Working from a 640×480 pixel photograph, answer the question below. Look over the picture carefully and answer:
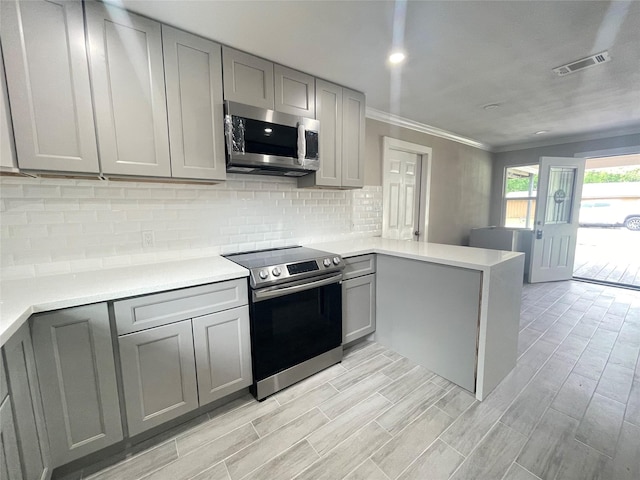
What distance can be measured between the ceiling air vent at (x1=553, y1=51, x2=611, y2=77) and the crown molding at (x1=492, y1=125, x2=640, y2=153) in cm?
295

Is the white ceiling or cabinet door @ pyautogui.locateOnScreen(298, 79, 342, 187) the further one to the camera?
cabinet door @ pyautogui.locateOnScreen(298, 79, 342, 187)

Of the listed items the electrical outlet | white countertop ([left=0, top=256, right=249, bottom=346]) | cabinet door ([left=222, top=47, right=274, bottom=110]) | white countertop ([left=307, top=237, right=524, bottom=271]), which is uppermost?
cabinet door ([left=222, top=47, right=274, bottom=110])

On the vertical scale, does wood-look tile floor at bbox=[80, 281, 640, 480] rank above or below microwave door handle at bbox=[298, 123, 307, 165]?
below

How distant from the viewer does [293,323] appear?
76.1 inches

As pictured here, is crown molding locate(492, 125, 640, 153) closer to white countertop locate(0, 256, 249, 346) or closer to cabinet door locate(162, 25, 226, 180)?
cabinet door locate(162, 25, 226, 180)

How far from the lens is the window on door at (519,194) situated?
5.16 meters

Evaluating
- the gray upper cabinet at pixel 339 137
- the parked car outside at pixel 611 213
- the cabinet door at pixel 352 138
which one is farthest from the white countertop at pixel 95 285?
the parked car outside at pixel 611 213

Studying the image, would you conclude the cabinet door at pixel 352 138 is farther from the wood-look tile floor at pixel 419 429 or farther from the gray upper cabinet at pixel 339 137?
the wood-look tile floor at pixel 419 429

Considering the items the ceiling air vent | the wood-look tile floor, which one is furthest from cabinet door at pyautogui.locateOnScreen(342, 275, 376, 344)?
the ceiling air vent

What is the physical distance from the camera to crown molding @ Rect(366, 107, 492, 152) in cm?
316

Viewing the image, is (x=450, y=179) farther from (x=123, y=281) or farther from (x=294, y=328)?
(x=123, y=281)

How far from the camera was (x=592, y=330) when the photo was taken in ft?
9.18

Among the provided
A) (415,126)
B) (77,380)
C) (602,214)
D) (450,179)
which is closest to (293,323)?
(77,380)

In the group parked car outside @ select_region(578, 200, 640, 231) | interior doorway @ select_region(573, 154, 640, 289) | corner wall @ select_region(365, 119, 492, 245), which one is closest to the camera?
corner wall @ select_region(365, 119, 492, 245)
